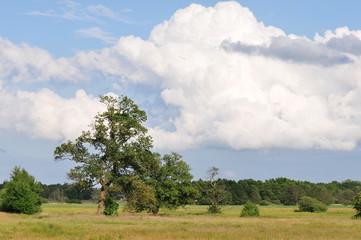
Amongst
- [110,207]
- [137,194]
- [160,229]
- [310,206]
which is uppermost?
[310,206]

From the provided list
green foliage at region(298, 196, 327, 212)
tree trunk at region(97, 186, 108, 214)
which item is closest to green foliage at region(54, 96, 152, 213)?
tree trunk at region(97, 186, 108, 214)

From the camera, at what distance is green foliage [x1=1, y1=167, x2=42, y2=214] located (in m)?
65.8

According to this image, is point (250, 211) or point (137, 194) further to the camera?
point (250, 211)

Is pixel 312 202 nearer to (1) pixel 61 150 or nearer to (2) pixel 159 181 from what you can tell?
(2) pixel 159 181

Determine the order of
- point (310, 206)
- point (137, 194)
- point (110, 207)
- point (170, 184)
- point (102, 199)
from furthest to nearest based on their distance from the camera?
point (310, 206) → point (170, 184) → point (137, 194) → point (102, 199) → point (110, 207)

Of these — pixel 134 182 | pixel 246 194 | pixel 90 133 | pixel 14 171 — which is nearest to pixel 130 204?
pixel 134 182

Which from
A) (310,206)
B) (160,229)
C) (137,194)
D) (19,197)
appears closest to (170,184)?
(137,194)

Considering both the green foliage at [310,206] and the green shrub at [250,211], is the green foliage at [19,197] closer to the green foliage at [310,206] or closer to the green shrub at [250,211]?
the green shrub at [250,211]

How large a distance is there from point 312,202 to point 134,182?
61578 mm

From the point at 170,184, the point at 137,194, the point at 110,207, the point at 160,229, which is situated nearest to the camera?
the point at 160,229

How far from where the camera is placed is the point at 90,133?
63.6 meters

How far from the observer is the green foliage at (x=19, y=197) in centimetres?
6581

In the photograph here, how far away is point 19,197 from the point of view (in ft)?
216

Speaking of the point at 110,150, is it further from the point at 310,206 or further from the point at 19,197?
the point at 310,206
